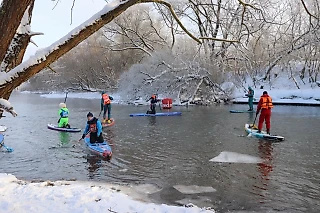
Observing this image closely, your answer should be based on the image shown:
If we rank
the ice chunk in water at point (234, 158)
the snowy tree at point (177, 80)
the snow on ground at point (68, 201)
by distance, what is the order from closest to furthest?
the snow on ground at point (68, 201), the ice chunk in water at point (234, 158), the snowy tree at point (177, 80)

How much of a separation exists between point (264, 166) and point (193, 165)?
1873mm

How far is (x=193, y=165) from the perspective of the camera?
9367mm

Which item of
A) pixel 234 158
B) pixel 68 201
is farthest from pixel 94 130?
pixel 68 201

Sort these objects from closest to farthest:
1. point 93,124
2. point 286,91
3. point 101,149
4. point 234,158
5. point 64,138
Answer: point 234,158
point 101,149
point 93,124
point 64,138
point 286,91

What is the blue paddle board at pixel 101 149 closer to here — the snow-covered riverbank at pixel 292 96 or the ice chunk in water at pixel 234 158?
the ice chunk in water at pixel 234 158

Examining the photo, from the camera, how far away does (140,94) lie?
35.4 metres

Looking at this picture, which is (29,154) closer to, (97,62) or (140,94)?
(140,94)

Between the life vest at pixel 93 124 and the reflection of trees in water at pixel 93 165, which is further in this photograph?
the life vest at pixel 93 124

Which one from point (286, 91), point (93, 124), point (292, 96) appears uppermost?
point (286, 91)

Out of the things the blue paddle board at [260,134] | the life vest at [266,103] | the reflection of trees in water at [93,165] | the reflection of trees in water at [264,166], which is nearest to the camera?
the reflection of trees in water at [264,166]

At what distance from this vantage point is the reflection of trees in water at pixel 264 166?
7.32 metres

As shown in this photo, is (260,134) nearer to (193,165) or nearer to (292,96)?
(193,165)

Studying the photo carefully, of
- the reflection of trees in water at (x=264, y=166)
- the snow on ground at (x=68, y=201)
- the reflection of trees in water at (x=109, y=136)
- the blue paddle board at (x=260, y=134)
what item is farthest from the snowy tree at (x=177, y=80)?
the snow on ground at (x=68, y=201)

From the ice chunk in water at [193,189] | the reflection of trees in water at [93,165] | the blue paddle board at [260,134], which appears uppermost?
the blue paddle board at [260,134]
